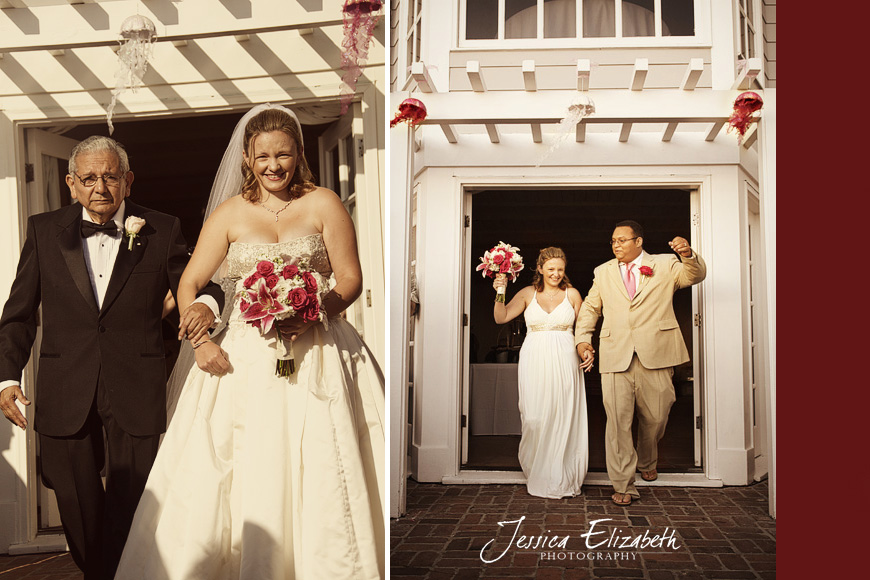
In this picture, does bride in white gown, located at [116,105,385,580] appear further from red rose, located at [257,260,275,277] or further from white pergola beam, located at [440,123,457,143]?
white pergola beam, located at [440,123,457,143]

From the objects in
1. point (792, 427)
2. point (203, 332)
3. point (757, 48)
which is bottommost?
point (792, 427)

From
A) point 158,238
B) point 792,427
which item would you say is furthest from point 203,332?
point 792,427

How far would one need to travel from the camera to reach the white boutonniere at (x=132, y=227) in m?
2.78

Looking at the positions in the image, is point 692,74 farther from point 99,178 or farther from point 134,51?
point 99,178

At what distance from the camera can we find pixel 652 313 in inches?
127

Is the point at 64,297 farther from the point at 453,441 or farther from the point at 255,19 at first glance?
the point at 453,441

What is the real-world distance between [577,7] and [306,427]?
234cm

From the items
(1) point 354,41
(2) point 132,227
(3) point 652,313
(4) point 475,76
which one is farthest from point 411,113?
(3) point 652,313

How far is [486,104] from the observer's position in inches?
133

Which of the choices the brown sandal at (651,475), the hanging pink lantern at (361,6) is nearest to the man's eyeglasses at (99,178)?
the hanging pink lantern at (361,6)

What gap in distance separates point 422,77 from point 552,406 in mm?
1746

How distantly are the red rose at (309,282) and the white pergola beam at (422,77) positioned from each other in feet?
3.80

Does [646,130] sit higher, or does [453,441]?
[646,130]

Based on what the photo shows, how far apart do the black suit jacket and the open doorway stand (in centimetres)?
138
